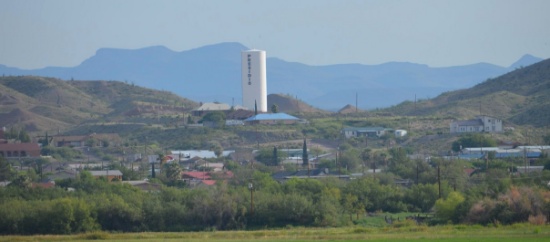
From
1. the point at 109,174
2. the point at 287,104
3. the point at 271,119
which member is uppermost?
the point at 287,104

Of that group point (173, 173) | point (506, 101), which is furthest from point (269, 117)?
point (173, 173)

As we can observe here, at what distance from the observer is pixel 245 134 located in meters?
86.6

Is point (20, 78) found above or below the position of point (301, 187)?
above

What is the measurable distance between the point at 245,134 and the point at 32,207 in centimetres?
4321

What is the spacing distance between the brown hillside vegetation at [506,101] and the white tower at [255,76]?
529 inches

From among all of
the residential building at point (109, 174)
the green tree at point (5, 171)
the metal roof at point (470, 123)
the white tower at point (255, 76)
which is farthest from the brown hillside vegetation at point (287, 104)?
the green tree at point (5, 171)

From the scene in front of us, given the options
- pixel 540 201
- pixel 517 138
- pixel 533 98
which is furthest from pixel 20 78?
pixel 540 201

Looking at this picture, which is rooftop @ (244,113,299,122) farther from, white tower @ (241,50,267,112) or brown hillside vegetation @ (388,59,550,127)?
brown hillside vegetation @ (388,59,550,127)

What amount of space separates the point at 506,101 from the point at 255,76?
21.9 meters

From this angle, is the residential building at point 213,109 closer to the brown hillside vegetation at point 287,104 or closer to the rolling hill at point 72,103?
the rolling hill at point 72,103

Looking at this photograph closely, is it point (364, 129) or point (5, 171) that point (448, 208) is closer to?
point (5, 171)

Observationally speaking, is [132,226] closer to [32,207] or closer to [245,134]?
[32,207]

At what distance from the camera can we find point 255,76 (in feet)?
334

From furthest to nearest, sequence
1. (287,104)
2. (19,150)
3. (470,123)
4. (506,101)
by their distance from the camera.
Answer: (287,104), (506,101), (470,123), (19,150)
